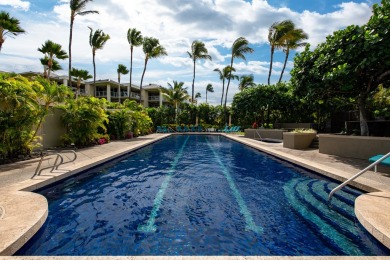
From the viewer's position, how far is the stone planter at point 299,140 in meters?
12.4

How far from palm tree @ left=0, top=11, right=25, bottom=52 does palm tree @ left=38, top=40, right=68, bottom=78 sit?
20.6 feet

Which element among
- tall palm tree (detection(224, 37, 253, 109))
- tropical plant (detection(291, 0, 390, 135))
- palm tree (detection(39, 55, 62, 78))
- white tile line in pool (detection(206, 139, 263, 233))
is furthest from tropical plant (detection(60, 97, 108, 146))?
tall palm tree (detection(224, 37, 253, 109))

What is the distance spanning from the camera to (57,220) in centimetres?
416

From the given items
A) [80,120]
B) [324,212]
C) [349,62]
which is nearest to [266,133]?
[349,62]

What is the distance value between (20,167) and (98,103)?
6731 mm

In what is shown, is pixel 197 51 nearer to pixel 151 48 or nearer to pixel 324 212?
pixel 151 48

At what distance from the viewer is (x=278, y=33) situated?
26000 millimetres

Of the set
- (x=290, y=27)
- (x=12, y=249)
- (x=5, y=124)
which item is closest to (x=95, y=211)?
(x=12, y=249)

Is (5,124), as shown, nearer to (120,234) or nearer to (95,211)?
(95,211)

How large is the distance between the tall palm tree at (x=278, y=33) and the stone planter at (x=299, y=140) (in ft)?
56.0

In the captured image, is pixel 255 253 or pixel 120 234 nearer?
pixel 255 253

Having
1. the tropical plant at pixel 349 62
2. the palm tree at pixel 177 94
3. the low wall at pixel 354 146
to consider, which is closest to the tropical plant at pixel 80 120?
the tropical plant at pixel 349 62

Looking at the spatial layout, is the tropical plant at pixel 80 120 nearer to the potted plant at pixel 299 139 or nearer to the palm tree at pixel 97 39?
the potted plant at pixel 299 139

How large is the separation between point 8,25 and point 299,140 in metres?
19.5
